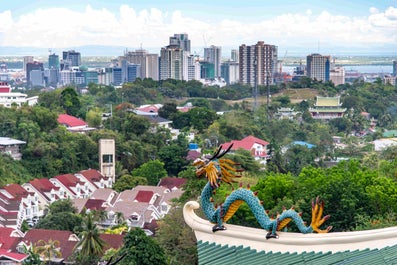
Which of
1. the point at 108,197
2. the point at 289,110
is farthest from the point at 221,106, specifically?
the point at 108,197

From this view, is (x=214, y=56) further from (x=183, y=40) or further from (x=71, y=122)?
(x=71, y=122)

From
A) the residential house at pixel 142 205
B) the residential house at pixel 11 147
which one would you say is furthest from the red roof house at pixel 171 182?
the residential house at pixel 11 147

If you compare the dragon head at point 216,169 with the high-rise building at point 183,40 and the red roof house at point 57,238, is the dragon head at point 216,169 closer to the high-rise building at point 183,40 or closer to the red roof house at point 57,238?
the red roof house at point 57,238

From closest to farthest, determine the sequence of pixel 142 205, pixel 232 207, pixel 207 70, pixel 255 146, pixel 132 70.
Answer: pixel 232 207 → pixel 142 205 → pixel 255 146 → pixel 132 70 → pixel 207 70

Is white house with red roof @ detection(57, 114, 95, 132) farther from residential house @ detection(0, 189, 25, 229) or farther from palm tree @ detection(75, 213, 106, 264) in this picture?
palm tree @ detection(75, 213, 106, 264)

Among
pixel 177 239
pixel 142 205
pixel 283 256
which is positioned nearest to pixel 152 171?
pixel 142 205

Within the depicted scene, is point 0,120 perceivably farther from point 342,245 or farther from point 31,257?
point 342,245
